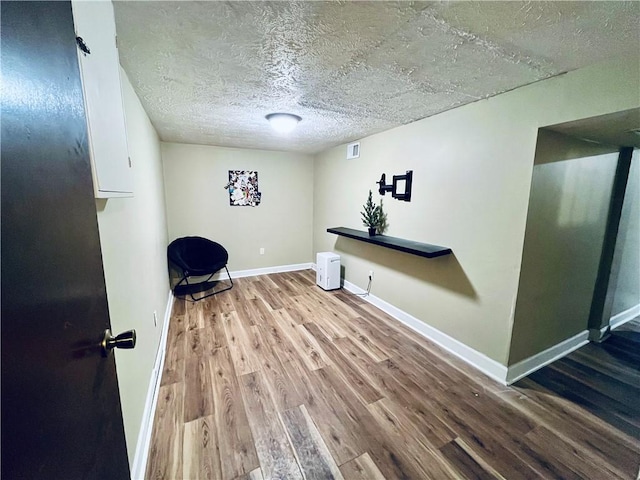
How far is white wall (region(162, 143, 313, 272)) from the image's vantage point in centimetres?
403

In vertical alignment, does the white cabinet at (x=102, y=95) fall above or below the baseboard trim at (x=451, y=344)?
above

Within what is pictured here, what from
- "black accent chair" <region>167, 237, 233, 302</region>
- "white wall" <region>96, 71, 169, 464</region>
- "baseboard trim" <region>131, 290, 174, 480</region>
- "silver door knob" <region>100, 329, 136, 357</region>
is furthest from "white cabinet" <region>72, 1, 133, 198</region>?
"black accent chair" <region>167, 237, 233, 302</region>

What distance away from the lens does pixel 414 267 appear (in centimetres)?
285

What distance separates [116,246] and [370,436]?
1785 mm

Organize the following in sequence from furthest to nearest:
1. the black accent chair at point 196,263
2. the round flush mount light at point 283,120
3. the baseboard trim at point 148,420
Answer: the black accent chair at point 196,263, the round flush mount light at point 283,120, the baseboard trim at point 148,420

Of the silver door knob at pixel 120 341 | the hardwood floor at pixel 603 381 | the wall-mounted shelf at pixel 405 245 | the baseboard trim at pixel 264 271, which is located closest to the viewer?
the silver door knob at pixel 120 341

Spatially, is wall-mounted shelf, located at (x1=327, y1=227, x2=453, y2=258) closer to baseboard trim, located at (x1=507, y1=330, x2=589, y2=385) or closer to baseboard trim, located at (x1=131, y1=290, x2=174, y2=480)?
baseboard trim, located at (x1=507, y1=330, x2=589, y2=385)

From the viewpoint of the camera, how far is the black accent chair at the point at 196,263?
12.5 feet

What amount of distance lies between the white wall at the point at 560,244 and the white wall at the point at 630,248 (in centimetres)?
21

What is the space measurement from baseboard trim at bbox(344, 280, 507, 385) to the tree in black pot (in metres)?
0.93

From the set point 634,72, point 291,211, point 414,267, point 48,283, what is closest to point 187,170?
point 291,211

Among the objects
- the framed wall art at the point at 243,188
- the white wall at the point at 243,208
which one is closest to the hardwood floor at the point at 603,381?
the white wall at the point at 243,208

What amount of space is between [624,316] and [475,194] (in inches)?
108

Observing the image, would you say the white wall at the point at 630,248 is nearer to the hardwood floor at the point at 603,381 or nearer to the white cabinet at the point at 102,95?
the hardwood floor at the point at 603,381
